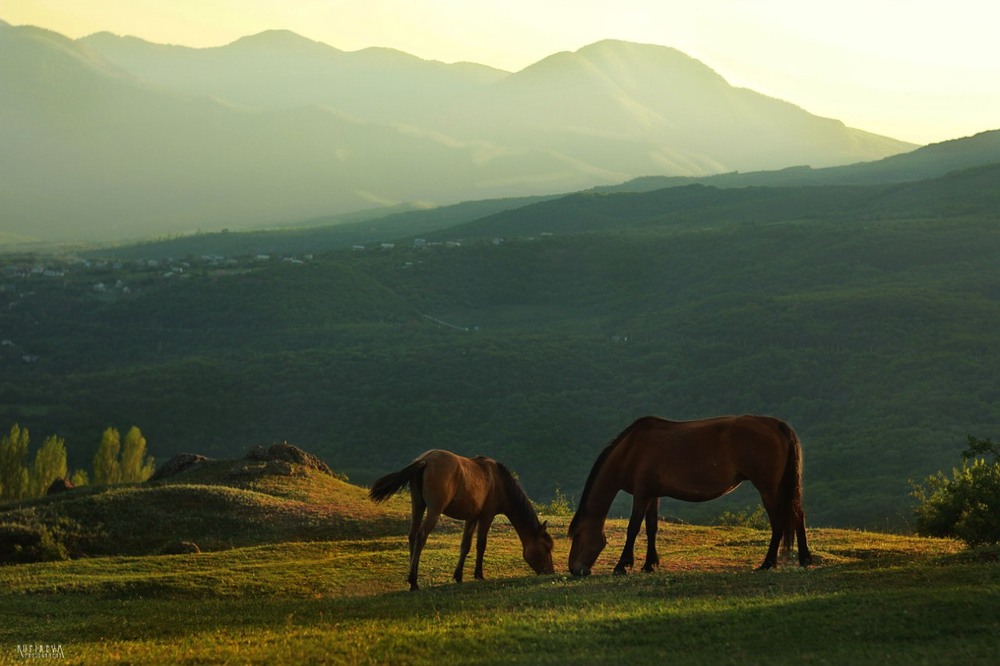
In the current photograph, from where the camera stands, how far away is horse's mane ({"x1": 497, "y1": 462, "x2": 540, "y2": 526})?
829 inches

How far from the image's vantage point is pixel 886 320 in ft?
357

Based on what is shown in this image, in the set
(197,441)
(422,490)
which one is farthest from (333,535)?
(197,441)

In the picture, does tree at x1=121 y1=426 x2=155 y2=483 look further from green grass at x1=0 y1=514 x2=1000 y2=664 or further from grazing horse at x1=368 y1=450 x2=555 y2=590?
grazing horse at x1=368 y1=450 x2=555 y2=590

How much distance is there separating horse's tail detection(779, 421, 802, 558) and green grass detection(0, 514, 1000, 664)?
75cm

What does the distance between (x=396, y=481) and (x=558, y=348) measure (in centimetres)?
9790

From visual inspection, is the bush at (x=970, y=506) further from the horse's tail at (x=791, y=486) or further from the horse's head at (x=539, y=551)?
the horse's head at (x=539, y=551)

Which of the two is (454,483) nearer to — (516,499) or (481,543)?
(481,543)

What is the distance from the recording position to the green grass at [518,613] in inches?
508

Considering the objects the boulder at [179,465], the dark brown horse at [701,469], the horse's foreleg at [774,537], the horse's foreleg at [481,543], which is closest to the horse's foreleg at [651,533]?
the dark brown horse at [701,469]

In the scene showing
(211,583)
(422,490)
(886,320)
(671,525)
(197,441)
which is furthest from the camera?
(886,320)

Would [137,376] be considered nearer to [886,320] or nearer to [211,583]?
[886,320]

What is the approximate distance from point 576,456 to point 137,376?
45642 millimetres

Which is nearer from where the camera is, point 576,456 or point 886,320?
point 576,456

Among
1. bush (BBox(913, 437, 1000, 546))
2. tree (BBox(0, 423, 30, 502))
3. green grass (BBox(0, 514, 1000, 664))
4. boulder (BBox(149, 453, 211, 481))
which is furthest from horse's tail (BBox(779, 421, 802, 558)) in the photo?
tree (BBox(0, 423, 30, 502))
